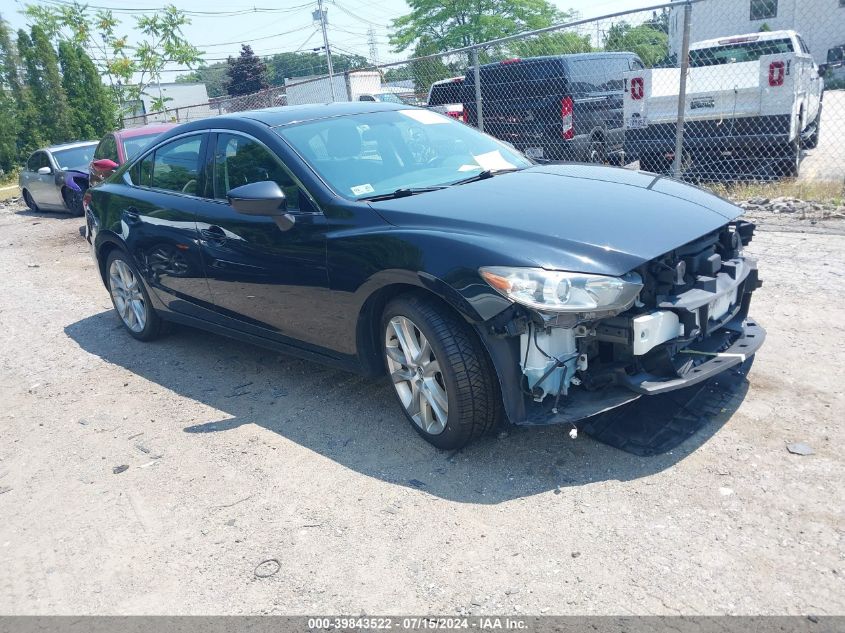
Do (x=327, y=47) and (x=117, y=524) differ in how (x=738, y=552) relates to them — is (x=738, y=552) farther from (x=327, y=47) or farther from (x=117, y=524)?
(x=327, y=47)

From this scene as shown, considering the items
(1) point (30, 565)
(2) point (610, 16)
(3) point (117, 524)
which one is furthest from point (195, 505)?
(2) point (610, 16)

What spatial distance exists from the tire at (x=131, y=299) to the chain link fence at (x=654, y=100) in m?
5.21

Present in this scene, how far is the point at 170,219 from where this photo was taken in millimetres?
5047

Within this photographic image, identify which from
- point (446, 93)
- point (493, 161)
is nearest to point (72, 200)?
point (446, 93)

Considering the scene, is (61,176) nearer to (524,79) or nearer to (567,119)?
(524,79)

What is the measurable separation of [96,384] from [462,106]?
748 centimetres

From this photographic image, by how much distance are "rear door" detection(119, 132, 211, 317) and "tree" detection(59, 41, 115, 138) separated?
69.4 ft

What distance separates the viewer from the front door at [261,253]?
4.02 meters

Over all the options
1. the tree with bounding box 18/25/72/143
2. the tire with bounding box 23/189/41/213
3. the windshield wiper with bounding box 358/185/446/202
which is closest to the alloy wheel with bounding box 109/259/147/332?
the windshield wiper with bounding box 358/185/446/202

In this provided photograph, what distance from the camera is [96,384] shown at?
5.29 metres

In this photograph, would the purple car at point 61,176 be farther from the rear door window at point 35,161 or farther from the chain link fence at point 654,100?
the chain link fence at point 654,100

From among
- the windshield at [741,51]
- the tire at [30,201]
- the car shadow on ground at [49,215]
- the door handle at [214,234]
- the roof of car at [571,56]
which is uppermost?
the roof of car at [571,56]

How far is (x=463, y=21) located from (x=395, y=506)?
53.7m

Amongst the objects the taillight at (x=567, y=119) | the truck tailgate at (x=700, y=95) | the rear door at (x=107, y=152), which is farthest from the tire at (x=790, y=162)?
the rear door at (x=107, y=152)
